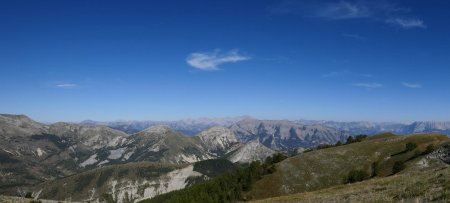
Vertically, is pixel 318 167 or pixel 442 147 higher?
pixel 442 147

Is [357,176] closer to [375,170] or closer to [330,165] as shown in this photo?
[375,170]

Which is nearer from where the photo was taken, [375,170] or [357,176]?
[357,176]

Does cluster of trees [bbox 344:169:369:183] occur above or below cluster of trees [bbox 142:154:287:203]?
above

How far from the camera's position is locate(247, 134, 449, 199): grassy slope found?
13650cm

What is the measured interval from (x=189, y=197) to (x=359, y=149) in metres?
74.9

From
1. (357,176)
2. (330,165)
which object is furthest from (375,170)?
(330,165)

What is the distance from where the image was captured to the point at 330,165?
15138cm

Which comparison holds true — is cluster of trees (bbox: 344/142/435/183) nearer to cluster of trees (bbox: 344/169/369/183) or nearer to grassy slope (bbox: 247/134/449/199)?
cluster of trees (bbox: 344/169/369/183)

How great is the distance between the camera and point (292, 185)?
139 meters

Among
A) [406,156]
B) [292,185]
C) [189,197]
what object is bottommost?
[189,197]

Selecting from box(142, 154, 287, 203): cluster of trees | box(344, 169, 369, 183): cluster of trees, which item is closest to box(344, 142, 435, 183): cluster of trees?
box(344, 169, 369, 183): cluster of trees

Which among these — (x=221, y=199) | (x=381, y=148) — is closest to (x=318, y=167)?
(x=381, y=148)

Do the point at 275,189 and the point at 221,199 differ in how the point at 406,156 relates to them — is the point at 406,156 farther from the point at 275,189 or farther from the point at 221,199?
the point at 221,199

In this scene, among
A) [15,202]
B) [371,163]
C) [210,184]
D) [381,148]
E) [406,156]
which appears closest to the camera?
[15,202]
